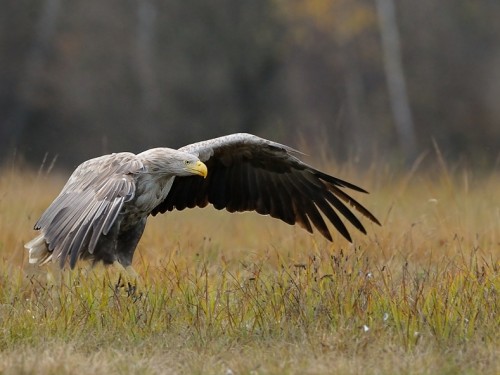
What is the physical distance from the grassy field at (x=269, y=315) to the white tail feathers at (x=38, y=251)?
149mm

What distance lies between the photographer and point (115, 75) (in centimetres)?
2853

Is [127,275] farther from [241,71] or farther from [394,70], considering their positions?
[241,71]


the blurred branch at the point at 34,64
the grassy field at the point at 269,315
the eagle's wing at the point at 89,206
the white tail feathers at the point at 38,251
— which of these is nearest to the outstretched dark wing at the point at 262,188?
the grassy field at the point at 269,315

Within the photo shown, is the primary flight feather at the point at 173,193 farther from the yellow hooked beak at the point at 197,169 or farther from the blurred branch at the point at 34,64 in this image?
the blurred branch at the point at 34,64

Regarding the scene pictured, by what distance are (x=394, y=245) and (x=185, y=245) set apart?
177cm

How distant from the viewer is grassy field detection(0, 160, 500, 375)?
6.22 metres

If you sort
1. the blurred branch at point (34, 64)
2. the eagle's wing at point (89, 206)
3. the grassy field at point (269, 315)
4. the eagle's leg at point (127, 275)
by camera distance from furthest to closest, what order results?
the blurred branch at point (34, 64) → the eagle's leg at point (127, 275) → the eagle's wing at point (89, 206) → the grassy field at point (269, 315)

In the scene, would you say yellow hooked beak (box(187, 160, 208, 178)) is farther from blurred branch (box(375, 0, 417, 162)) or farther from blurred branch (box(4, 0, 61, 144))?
blurred branch (box(4, 0, 61, 144))

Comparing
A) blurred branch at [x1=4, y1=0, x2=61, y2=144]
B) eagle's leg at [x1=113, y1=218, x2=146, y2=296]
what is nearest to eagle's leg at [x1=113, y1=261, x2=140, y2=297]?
eagle's leg at [x1=113, y1=218, x2=146, y2=296]

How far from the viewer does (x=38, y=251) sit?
831 cm

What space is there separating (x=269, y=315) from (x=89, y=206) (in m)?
1.32

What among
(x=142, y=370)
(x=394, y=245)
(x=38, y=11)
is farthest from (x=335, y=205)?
(x=38, y=11)

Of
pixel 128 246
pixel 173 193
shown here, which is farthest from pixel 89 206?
pixel 173 193

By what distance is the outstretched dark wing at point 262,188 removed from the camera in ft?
29.7
